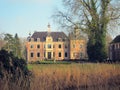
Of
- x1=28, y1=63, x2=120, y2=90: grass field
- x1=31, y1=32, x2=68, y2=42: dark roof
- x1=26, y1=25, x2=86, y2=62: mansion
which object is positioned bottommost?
x1=28, y1=63, x2=120, y2=90: grass field

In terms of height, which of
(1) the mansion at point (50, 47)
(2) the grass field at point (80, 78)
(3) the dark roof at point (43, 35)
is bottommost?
(2) the grass field at point (80, 78)

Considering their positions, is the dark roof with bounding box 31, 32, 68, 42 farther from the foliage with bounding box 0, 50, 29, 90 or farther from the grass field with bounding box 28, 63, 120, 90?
the foliage with bounding box 0, 50, 29, 90

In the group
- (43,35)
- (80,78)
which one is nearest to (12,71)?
(80,78)

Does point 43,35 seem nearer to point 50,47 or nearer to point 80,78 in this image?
point 50,47

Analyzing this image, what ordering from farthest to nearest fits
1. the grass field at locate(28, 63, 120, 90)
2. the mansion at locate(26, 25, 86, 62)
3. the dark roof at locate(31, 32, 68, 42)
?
1. the dark roof at locate(31, 32, 68, 42)
2. the mansion at locate(26, 25, 86, 62)
3. the grass field at locate(28, 63, 120, 90)

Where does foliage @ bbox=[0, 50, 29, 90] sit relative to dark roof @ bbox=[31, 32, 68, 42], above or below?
below

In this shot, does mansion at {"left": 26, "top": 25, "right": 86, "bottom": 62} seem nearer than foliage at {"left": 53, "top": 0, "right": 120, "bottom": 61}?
No

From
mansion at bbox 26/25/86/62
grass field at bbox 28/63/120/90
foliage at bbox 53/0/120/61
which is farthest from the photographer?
mansion at bbox 26/25/86/62

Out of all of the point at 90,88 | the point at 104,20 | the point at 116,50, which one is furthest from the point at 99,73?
the point at 116,50

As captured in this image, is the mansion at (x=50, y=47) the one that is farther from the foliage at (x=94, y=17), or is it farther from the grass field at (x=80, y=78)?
the grass field at (x=80, y=78)

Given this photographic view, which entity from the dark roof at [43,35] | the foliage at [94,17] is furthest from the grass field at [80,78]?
the dark roof at [43,35]

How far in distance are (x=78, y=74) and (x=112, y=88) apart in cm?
193

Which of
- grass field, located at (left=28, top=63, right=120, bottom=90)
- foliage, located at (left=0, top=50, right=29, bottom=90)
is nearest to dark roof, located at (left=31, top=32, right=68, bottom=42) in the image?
grass field, located at (left=28, top=63, right=120, bottom=90)

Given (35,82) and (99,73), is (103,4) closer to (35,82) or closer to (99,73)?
(99,73)
